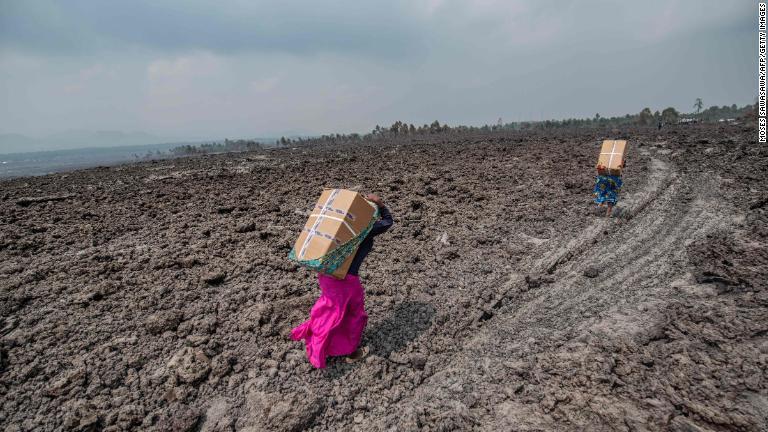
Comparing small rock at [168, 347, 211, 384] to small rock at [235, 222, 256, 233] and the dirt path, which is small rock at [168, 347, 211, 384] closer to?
the dirt path

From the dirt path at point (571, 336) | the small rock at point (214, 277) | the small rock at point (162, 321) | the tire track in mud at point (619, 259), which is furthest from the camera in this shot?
the small rock at point (214, 277)

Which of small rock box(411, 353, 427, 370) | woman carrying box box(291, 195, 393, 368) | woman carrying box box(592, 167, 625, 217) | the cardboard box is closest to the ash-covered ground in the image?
small rock box(411, 353, 427, 370)

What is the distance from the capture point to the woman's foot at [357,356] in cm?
372

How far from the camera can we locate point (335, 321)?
3551 millimetres

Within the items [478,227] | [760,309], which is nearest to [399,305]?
[478,227]

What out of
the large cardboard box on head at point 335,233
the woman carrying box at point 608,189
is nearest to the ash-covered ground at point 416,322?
the woman carrying box at point 608,189

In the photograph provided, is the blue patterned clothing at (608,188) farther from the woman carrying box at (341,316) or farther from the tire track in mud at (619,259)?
the woman carrying box at (341,316)

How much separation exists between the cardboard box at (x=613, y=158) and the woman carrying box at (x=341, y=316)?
Result: 6.03 m

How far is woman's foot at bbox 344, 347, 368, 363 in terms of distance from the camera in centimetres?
372

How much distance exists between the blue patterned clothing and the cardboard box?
0.13m

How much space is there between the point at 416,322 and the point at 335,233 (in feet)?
6.20

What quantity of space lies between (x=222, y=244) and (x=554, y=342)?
18.2 feet

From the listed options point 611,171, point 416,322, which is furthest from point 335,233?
point 611,171

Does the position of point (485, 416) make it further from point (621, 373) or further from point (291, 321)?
point (291, 321)
